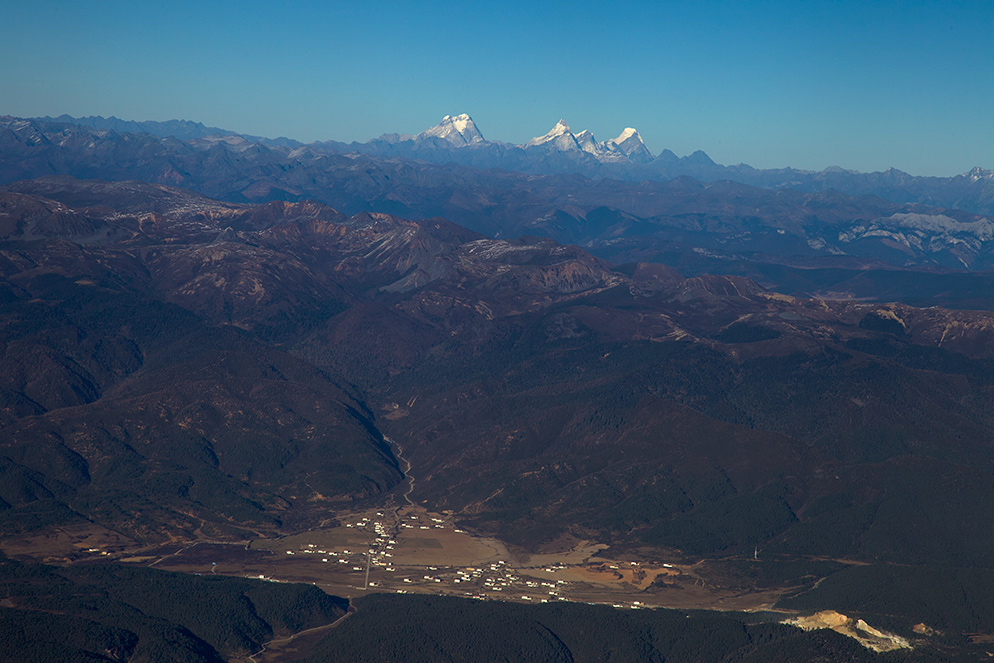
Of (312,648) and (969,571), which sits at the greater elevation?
(969,571)

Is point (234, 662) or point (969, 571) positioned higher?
point (969, 571)

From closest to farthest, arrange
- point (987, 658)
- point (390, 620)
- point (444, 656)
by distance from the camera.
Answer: point (987, 658) < point (444, 656) < point (390, 620)

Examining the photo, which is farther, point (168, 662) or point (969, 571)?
point (969, 571)

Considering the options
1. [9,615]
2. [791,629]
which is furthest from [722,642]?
[9,615]

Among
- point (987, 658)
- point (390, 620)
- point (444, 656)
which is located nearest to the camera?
point (987, 658)

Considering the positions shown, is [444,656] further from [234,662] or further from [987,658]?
[987,658]

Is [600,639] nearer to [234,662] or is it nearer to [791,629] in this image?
[791,629]

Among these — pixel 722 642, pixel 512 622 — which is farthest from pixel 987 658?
pixel 512 622

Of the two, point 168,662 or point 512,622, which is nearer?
point 168,662
